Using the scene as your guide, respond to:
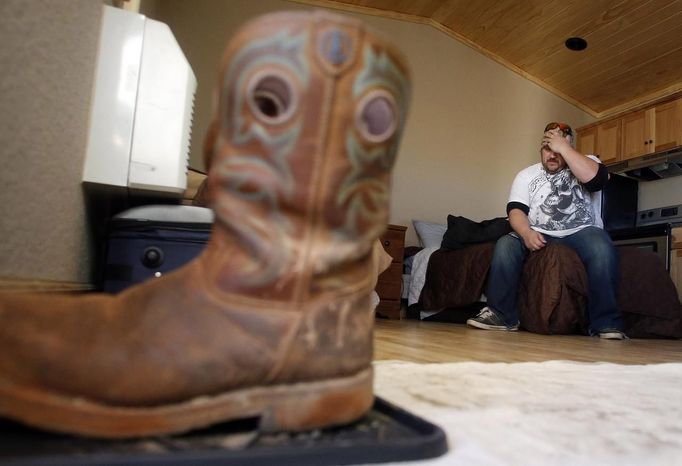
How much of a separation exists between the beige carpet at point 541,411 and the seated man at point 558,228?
1589 mm

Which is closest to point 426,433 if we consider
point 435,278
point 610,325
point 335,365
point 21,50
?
point 335,365

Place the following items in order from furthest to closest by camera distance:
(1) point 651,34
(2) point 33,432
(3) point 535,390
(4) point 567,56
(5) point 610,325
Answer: (4) point 567,56
(1) point 651,34
(5) point 610,325
(3) point 535,390
(2) point 33,432

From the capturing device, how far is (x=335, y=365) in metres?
0.42

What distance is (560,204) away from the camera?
105 inches

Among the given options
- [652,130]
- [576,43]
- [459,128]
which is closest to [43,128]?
[459,128]

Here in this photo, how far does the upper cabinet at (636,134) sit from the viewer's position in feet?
13.6

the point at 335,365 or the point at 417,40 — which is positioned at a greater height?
the point at 417,40

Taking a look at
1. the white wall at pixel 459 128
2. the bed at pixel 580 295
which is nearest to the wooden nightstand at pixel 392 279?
the white wall at pixel 459 128

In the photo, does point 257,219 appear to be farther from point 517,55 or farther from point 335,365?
point 517,55

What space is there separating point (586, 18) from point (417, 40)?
131cm

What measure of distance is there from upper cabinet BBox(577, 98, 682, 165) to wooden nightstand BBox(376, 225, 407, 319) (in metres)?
2.19

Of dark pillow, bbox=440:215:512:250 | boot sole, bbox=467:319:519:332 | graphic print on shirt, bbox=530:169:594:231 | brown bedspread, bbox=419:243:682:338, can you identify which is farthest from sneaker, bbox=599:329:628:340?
dark pillow, bbox=440:215:512:250

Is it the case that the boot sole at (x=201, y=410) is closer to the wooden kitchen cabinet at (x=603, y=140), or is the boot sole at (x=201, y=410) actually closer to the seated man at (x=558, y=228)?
the seated man at (x=558, y=228)

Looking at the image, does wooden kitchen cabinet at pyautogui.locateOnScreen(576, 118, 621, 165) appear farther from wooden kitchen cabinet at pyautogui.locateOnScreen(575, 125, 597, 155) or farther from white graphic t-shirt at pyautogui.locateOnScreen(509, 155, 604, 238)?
white graphic t-shirt at pyautogui.locateOnScreen(509, 155, 604, 238)
